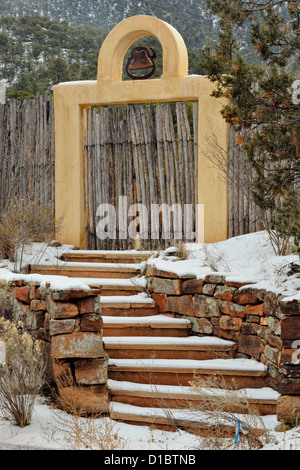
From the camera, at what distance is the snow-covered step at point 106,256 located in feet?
24.7

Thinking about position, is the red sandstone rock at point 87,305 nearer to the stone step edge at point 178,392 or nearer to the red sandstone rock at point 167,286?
the stone step edge at point 178,392

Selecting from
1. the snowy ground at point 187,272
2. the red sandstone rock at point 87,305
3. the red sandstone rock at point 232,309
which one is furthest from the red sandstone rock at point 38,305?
the red sandstone rock at point 232,309

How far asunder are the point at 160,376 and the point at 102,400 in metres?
0.66

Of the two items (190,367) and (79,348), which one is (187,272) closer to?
(190,367)

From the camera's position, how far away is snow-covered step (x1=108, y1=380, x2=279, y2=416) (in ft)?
15.8

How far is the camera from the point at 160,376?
17.4ft

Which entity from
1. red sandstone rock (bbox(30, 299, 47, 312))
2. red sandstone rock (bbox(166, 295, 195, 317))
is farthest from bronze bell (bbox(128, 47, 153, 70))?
red sandstone rock (bbox(30, 299, 47, 312))

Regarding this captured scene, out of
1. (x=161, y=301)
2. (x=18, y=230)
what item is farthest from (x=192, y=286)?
(x=18, y=230)

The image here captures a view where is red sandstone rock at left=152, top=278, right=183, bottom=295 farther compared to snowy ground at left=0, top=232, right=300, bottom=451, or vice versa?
red sandstone rock at left=152, top=278, right=183, bottom=295

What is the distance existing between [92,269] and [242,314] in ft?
7.20

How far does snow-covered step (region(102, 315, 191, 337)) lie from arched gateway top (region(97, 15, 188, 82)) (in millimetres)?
3475

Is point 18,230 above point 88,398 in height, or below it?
above

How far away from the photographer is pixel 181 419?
15.3ft

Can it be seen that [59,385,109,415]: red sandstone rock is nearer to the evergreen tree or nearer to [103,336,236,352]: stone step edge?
[103,336,236,352]: stone step edge
